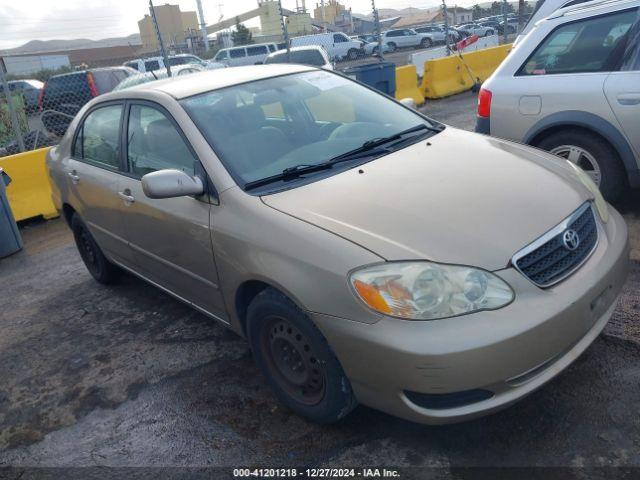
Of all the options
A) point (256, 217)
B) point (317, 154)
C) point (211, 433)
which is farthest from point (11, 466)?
point (317, 154)

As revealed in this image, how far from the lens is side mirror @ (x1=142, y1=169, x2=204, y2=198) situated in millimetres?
2801

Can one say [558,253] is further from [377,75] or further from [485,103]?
[377,75]

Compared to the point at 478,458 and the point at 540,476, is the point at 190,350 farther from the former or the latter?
the point at 540,476

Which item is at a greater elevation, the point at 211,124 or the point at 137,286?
the point at 211,124

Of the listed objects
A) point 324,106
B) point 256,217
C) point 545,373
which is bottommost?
point 545,373

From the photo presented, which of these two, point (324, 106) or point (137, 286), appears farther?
point (137, 286)

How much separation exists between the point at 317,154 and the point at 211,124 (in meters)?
0.63

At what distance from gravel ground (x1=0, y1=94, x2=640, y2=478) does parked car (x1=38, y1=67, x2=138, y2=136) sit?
10533mm

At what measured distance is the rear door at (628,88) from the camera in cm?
408

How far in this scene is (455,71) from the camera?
41.9ft

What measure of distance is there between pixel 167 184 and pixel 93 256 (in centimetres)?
249

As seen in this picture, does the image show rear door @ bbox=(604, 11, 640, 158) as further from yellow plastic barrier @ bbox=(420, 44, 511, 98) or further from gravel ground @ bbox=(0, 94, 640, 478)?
yellow plastic barrier @ bbox=(420, 44, 511, 98)

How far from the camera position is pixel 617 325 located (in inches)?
125

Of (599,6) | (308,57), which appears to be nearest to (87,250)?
(599,6)
